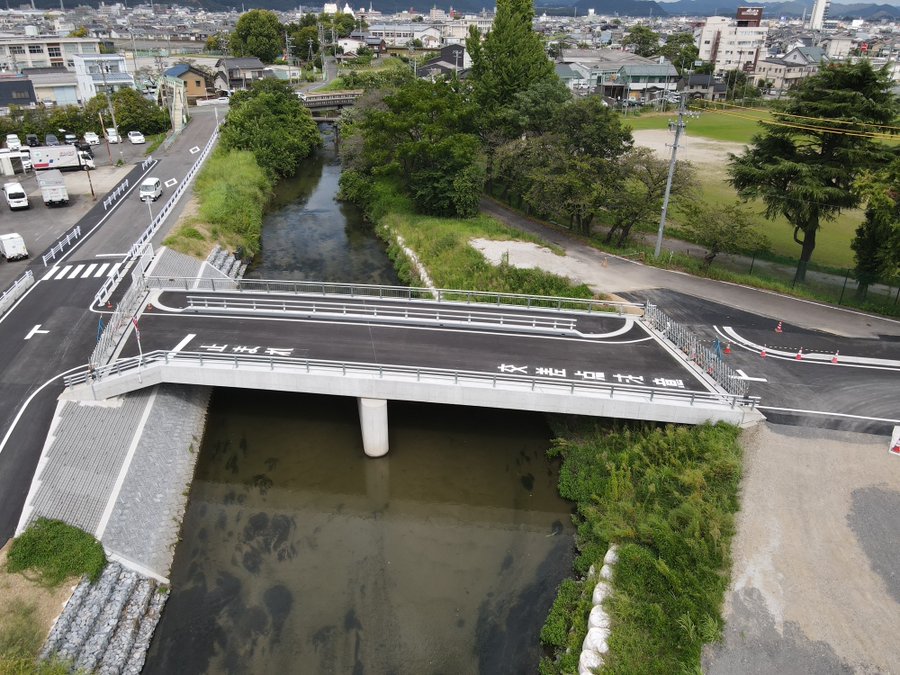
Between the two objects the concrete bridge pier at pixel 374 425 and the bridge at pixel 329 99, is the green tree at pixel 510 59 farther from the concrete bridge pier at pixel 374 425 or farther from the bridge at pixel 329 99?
the concrete bridge pier at pixel 374 425

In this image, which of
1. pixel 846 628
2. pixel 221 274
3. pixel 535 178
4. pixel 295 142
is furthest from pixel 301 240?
pixel 846 628

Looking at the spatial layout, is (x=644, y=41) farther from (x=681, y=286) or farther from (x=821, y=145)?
(x=681, y=286)

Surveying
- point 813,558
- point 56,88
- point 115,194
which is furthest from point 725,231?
point 56,88

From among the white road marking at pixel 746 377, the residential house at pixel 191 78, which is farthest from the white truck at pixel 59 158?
the white road marking at pixel 746 377

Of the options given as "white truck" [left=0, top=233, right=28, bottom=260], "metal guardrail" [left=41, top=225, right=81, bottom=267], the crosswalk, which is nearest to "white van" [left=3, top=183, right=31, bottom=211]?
"metal guardrail" [left=41, top=225, right=81, bottom=267]

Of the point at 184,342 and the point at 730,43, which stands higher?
the point at 730,43

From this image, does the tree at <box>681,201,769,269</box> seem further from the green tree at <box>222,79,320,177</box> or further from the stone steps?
the green tree at <box>222,79,320,177</box>

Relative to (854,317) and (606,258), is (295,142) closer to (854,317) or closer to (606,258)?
(606,258)
